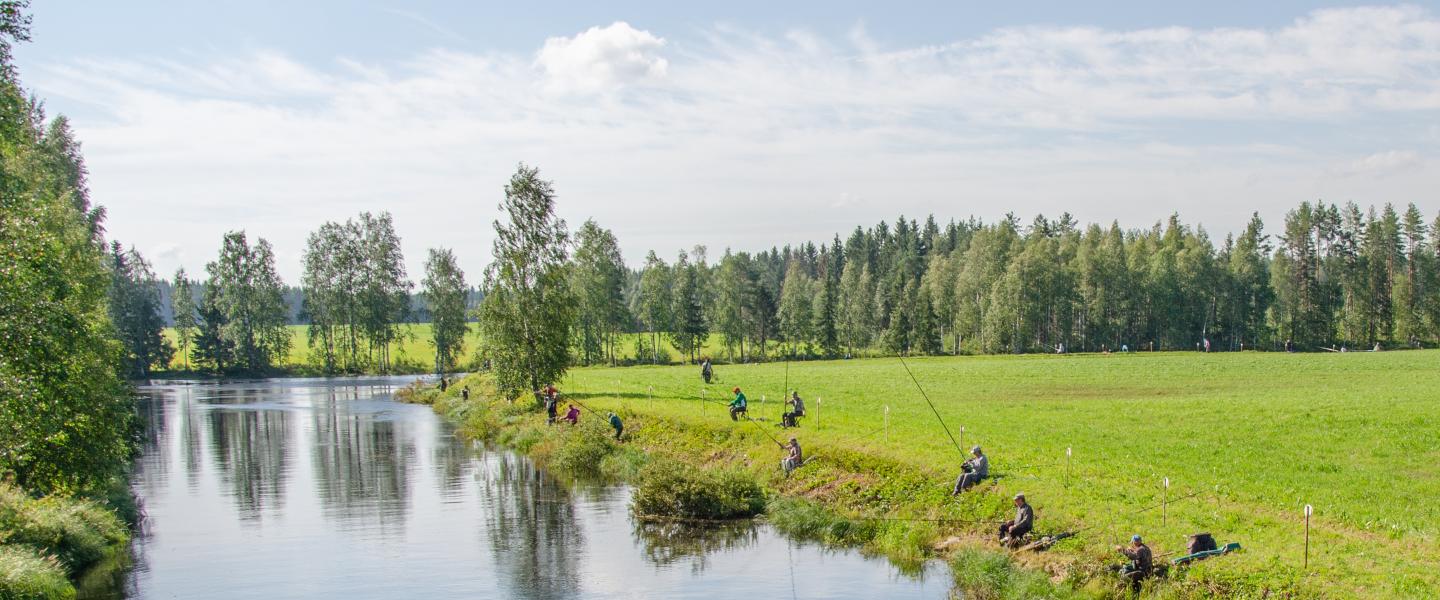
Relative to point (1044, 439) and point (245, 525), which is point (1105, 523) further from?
point (245, 525)

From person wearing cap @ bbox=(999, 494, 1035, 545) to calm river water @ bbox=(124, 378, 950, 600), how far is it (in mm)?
1974

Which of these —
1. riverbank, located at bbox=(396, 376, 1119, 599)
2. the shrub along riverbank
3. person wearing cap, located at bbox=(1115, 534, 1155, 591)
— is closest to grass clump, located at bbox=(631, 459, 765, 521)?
riverbank, located at bbox=(396, 376, 1119, 599)

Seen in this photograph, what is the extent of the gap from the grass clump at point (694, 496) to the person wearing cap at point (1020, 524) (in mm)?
9971

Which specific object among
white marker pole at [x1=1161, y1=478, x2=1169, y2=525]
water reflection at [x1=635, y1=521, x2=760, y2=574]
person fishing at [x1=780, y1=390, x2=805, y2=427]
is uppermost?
person fishing at [x1=780, y1=390, x2=805, y2=427]

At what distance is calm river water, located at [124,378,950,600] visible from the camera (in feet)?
83.5

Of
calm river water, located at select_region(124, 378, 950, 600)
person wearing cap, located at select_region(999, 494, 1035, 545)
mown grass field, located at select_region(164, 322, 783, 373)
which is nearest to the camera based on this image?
person wearing cap, located at select_region(999, 494, 1035, 545)

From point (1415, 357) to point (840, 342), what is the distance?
6935 centimetres

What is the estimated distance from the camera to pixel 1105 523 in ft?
77.7

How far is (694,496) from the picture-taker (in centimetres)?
3238

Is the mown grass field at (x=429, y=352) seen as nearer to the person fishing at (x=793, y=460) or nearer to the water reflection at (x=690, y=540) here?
the person fishing at (x=793, y=460)

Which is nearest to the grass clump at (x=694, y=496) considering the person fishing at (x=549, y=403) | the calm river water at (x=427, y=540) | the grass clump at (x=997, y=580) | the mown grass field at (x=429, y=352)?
the calm river water at (x=427, y=540)

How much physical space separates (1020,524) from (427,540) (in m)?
18.1

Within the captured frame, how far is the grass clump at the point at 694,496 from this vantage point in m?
32.5

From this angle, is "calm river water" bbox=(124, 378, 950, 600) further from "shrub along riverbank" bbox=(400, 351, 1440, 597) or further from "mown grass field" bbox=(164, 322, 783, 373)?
"mown grass field" bbox=(164, 322, 783, 373)
